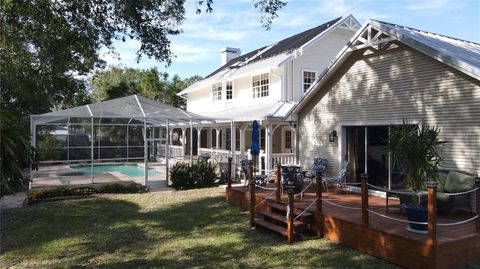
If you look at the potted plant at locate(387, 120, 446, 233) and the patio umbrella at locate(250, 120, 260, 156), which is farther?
the patio umbrella at locate(250, 120, 260, 156)

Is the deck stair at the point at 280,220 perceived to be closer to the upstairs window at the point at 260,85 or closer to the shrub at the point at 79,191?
the shrub at the point at 79,191

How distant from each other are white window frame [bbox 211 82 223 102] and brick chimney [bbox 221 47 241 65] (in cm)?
616

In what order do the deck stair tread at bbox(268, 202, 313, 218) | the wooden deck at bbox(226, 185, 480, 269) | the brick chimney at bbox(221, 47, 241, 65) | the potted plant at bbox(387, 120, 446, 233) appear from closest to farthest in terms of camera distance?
the wooden deck at bbox(226, 185, 480, 269) → the potted plant at bbox(387, 120, 446, 233) → the deck stair tread at bbox(268, 202, 313, 218) → the brick chimney at bbox(221, 47, 241, 65)

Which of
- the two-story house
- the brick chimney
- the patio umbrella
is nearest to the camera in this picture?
the patio umbrella

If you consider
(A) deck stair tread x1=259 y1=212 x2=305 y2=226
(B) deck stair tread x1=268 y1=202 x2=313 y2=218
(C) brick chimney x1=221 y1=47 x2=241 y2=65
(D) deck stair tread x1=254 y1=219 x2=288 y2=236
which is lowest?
(D) deck stair tread x1=254 y1=219 x2=288 y2=236

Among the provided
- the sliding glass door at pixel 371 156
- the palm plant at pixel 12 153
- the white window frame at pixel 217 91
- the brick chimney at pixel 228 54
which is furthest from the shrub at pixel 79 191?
the brick chimney at pixel 228 54

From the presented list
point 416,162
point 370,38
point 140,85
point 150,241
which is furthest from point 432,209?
point 140,85

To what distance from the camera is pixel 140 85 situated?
38062 millimetres

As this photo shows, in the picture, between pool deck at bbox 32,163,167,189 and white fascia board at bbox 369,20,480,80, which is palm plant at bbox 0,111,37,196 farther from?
pool deck at bbox 32,163,167,189

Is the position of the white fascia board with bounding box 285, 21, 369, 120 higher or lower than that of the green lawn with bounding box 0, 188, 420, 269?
higher

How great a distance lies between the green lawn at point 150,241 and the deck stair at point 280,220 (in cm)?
26

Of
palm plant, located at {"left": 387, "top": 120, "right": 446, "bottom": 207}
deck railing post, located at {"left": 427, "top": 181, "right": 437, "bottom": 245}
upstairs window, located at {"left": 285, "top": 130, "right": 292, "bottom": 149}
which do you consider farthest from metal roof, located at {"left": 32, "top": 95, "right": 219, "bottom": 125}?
deck railing post, located at {"left": 427, "top": 181, "right": 437, "bottom": 245}

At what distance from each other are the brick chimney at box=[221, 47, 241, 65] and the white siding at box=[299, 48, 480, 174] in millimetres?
17272

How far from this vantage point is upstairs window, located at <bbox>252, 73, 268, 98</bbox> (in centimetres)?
1966
